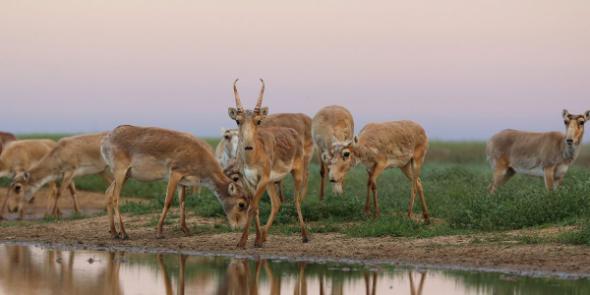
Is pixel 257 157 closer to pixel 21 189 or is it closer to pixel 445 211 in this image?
pixel 445 211

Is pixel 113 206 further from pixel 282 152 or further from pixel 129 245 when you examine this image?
pixel 282 152

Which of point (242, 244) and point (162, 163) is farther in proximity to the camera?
point (162, 163)

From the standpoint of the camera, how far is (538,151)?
2292 cm

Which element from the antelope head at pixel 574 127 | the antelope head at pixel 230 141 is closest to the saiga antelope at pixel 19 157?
the antelope head at pixel 230 141

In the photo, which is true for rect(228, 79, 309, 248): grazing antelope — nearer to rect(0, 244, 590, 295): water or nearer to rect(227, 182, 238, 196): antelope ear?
rect(227, 182, 238, 196): antelope ear

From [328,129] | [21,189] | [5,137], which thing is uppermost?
[328,129]

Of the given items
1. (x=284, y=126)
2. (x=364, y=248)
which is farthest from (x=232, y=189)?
(x=284, y=126)

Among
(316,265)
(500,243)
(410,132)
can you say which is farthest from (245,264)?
(410,132)

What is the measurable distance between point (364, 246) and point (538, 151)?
8.71m

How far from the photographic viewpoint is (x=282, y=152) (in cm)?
1606

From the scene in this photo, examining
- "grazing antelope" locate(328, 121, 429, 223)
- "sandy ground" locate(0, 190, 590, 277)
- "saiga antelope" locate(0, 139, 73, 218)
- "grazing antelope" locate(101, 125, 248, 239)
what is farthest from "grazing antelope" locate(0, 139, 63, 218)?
"grazing antelope" locate(328, 121, 429, 223)

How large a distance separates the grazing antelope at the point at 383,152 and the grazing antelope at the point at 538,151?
4043 mm

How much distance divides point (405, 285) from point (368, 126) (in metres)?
8.33

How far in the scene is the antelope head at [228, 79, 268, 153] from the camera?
14781 millimetres
